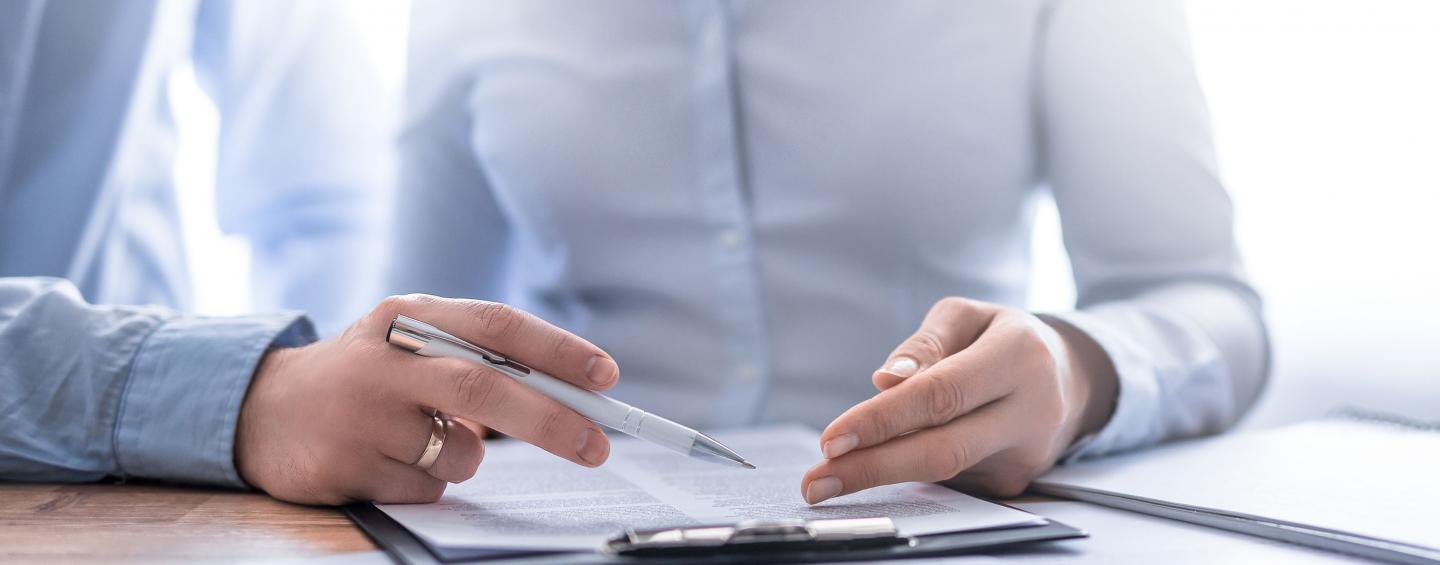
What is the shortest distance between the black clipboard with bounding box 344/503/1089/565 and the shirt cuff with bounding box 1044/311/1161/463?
26 cm

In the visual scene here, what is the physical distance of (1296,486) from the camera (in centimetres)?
60

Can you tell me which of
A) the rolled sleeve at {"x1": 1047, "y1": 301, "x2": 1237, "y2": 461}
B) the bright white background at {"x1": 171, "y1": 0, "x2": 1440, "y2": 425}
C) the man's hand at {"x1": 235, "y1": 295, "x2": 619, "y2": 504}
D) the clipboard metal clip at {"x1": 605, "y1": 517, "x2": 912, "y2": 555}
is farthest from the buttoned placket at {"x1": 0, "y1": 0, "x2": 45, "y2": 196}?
the rolled sleeve at {"x1": 1047, "y1": 301, "x2": 1237, "y2": 461}

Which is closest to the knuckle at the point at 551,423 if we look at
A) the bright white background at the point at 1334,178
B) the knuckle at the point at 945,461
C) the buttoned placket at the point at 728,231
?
the knuckle at the point at 945,461

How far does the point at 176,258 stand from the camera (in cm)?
126

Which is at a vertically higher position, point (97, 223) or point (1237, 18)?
point (1237, 18)

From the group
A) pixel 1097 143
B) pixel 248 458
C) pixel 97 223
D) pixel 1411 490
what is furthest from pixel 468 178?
pixel 1411 490

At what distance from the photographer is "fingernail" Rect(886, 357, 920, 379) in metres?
0.57

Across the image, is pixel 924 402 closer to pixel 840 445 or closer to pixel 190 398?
pixel 840 445

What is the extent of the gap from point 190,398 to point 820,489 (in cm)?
41

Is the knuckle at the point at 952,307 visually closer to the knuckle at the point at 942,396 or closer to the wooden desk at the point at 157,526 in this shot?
the knuckle at the point at 942,396

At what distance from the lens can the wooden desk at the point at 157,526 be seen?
→ 1.50 ft

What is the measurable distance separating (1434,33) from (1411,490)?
761mm

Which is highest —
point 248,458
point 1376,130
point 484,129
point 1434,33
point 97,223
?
point 1434,33

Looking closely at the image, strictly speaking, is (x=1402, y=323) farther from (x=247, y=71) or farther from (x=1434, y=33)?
(x=247, y=71)
